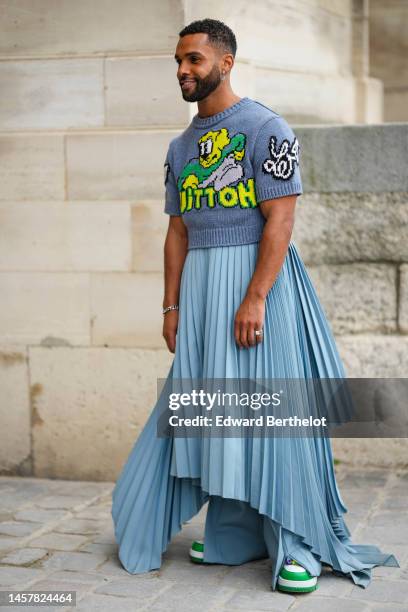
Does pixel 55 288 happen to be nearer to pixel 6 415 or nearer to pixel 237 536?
pixel 6 415

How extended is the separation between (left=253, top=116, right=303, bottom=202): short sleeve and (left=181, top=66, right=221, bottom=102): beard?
24cm

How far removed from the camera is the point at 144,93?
5.31 metres

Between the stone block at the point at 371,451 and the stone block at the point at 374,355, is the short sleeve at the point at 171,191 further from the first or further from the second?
the stone block at the point at 371,451

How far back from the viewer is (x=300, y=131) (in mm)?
5453

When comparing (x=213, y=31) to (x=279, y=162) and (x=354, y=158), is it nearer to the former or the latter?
(x=279, y=162)

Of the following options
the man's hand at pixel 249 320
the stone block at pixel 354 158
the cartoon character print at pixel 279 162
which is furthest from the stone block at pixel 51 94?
the man's hand at pixel 249 320

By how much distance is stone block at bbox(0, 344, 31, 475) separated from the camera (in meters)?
5.62

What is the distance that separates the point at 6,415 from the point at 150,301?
99 cm

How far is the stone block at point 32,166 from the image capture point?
5484 millimetres

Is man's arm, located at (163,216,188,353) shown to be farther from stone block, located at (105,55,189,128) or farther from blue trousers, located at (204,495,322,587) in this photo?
stone block, located at (105,55,189,128)

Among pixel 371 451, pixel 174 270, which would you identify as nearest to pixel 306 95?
pixel 371 451

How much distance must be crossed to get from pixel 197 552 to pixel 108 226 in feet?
6.10

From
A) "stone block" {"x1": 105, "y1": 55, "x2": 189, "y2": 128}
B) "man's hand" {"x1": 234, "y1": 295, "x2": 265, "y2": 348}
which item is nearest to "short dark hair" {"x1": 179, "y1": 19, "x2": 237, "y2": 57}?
"man's hand" {"x1": 234, "y1": 295, "x2": 265, "y2": 348}

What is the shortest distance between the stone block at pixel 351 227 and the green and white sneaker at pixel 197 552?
1.80 meters
